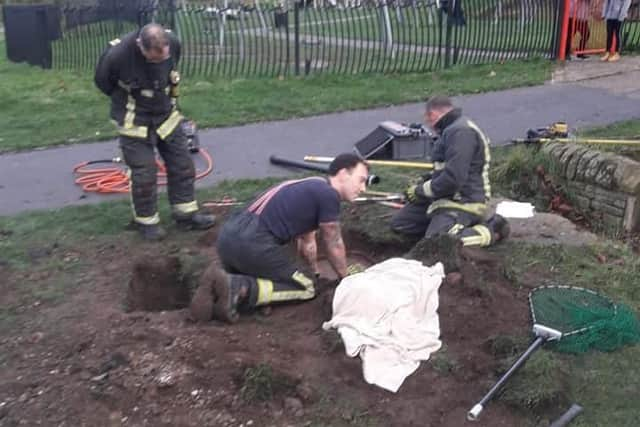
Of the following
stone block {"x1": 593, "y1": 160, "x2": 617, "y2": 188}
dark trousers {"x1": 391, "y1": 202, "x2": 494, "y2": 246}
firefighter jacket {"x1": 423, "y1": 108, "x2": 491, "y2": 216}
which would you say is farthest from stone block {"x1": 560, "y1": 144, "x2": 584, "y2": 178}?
dark trousers {"x1": 391, "y1": 202, "x2": 494, "y2": 246}

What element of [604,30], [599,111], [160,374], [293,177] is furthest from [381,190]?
[604,30]

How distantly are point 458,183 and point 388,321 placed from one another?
→ 1820 mm

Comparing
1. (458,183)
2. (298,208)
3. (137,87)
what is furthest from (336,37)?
(298,208)

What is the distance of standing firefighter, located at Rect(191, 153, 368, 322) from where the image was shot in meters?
5.31

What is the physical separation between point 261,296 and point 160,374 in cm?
106

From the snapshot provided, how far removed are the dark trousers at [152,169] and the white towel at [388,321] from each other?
2.31 metres

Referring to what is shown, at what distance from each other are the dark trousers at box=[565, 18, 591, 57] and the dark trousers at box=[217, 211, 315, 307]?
11203 mm

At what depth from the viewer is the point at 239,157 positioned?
30.5ft

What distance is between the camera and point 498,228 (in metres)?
6.49

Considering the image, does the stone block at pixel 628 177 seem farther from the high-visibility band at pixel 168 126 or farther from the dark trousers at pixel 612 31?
the dark trousers at pixel 612 31

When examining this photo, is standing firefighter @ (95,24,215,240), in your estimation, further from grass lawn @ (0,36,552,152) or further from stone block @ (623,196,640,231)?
stone block @ (623,196,640,231)

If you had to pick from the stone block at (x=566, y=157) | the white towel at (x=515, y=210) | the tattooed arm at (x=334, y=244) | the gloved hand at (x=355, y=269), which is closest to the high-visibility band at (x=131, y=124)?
the gloved hand at (x=355, y=269)

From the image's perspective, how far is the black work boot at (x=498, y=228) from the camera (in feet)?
21.2

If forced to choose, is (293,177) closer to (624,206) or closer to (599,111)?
(624,206)
